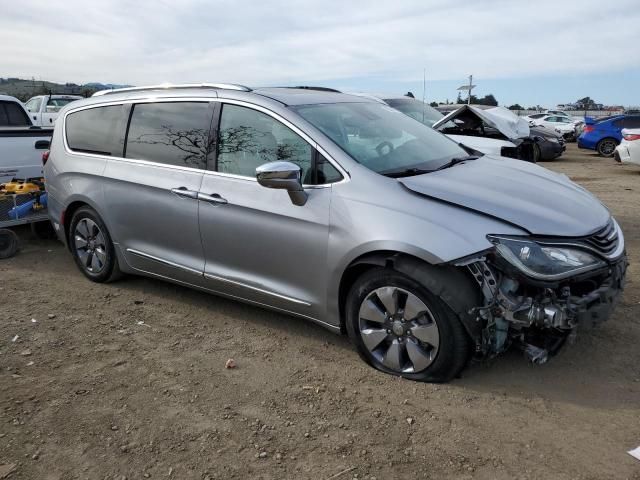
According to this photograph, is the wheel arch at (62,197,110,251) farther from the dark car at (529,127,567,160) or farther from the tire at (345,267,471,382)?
the dark car at (529,127,567,160)

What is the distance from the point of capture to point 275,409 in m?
3.19

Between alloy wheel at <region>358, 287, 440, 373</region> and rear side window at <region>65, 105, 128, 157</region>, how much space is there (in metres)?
2.66

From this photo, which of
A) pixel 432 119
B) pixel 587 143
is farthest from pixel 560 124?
pixel 432 119

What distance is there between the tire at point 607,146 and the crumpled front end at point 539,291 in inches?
731

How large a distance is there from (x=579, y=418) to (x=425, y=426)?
829mm

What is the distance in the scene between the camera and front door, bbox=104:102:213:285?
13.8ft

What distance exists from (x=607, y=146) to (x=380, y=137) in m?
18.4

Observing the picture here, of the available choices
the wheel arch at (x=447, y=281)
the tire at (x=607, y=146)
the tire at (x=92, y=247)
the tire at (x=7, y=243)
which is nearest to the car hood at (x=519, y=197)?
the wheel arch at (x=447, y=281)

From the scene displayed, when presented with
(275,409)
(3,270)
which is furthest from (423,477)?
(3,270)

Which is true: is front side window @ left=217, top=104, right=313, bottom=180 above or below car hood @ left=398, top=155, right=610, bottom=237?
above

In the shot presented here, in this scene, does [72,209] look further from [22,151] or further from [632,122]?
[632,122]

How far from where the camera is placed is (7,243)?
6.21 metres

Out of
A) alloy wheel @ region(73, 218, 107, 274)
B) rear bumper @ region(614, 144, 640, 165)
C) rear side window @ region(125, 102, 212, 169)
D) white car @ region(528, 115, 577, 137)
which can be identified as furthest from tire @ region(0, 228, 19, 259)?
white car @ region(528, 115, 577, 137)

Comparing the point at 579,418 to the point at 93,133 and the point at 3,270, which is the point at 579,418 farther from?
the point at 3,270
